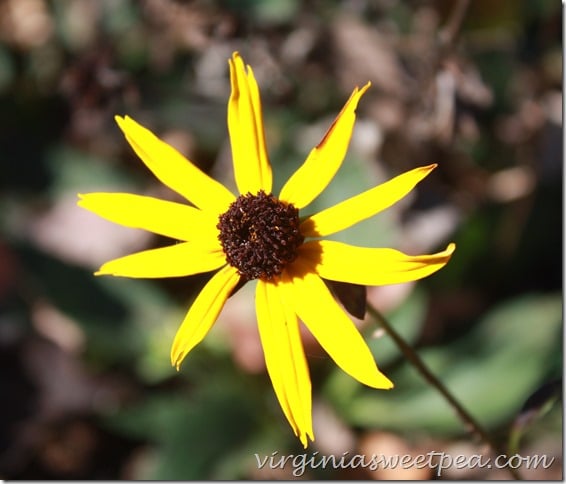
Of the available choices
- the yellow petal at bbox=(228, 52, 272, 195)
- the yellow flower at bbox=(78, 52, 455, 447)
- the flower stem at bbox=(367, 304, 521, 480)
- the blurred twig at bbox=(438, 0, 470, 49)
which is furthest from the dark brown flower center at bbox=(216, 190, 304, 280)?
the blurred twig at bbox=(438, 0, 470, 49)

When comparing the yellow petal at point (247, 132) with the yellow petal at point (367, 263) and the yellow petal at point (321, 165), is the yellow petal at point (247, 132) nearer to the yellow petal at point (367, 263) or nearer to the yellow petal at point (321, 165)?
the yellow petal at point (321, 165)

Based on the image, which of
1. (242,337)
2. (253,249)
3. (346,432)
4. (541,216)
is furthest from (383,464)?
(253,249)

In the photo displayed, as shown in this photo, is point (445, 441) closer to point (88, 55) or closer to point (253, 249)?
point (253, 249)

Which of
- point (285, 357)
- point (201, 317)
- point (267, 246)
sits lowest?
point (285, 357)

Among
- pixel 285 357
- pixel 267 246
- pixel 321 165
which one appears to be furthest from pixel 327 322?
pixel 321 165

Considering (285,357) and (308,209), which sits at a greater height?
(308,209)

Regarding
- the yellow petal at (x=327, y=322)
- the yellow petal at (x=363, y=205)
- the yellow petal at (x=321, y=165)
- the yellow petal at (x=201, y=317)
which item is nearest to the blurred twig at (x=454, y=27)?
the yellow petal at (x=321, y=165)

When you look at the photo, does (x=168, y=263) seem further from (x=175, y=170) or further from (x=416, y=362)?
(x=416, y=362)
